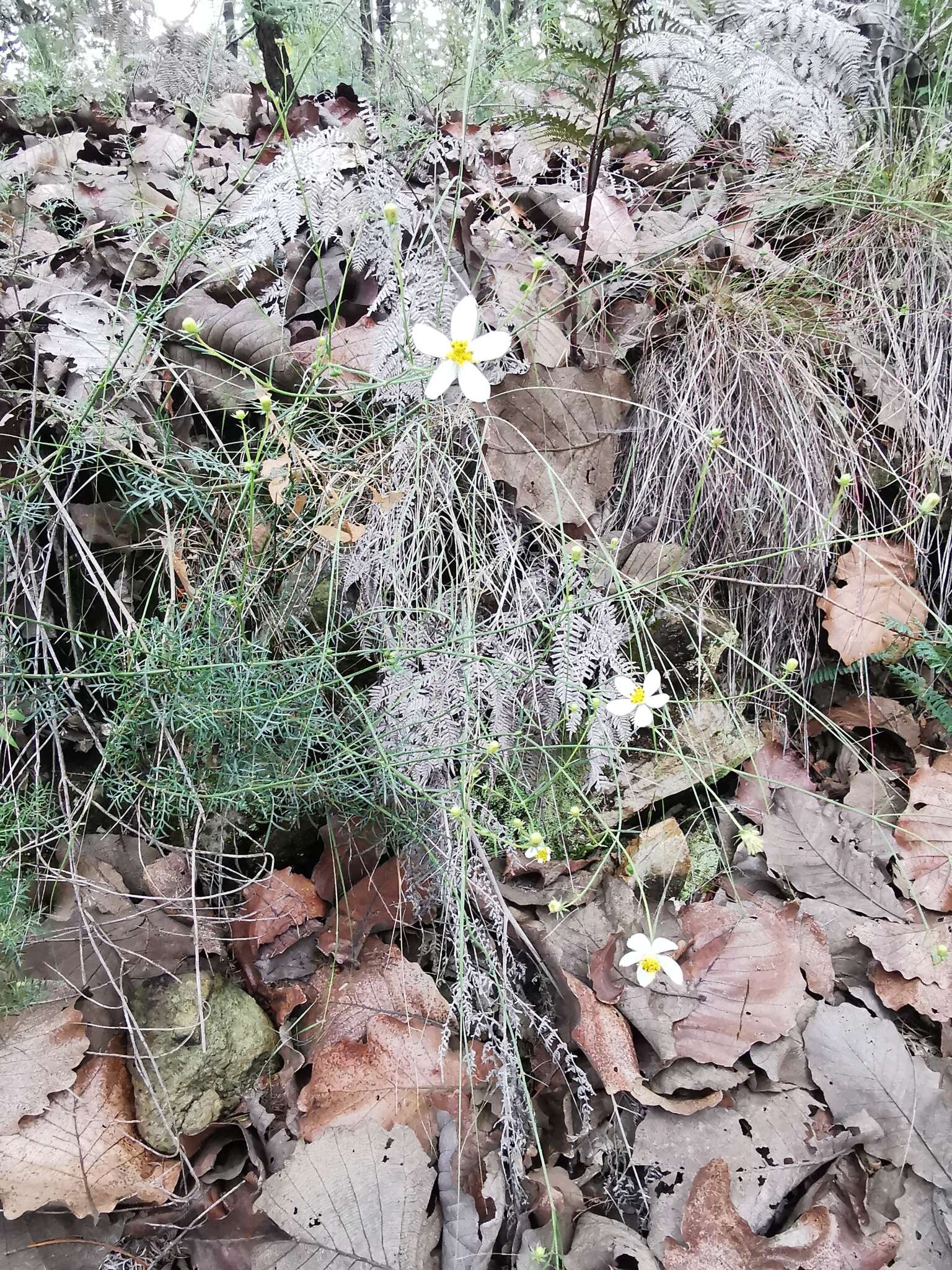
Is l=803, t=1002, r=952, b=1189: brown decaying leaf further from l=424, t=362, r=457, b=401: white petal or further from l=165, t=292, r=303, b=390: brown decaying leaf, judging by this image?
l=165, t=292, r=303, b=390: brown decaying leaf

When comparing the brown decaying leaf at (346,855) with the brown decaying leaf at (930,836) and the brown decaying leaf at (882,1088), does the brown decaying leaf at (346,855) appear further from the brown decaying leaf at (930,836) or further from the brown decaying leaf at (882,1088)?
the brown decaying leaf at (930,836)

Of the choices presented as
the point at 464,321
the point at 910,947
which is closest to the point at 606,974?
the point at 910,947

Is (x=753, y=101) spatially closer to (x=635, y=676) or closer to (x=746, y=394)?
(x=746, y=394)

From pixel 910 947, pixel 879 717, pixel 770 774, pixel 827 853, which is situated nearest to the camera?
pixel 910 947

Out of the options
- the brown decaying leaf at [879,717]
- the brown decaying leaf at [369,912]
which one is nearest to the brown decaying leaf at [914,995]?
the brown decaying leaf at [879,717]

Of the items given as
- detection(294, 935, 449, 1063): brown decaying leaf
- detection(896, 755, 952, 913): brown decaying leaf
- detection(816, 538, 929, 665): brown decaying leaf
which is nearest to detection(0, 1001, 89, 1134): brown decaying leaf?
detection(294, 935, 449, 1063): brown decaying leaf

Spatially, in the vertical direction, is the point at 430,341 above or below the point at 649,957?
above

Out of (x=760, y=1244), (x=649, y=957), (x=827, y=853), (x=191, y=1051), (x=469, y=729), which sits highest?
(x=469, y=729)

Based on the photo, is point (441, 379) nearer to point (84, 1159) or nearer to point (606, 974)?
point (606, 974)
